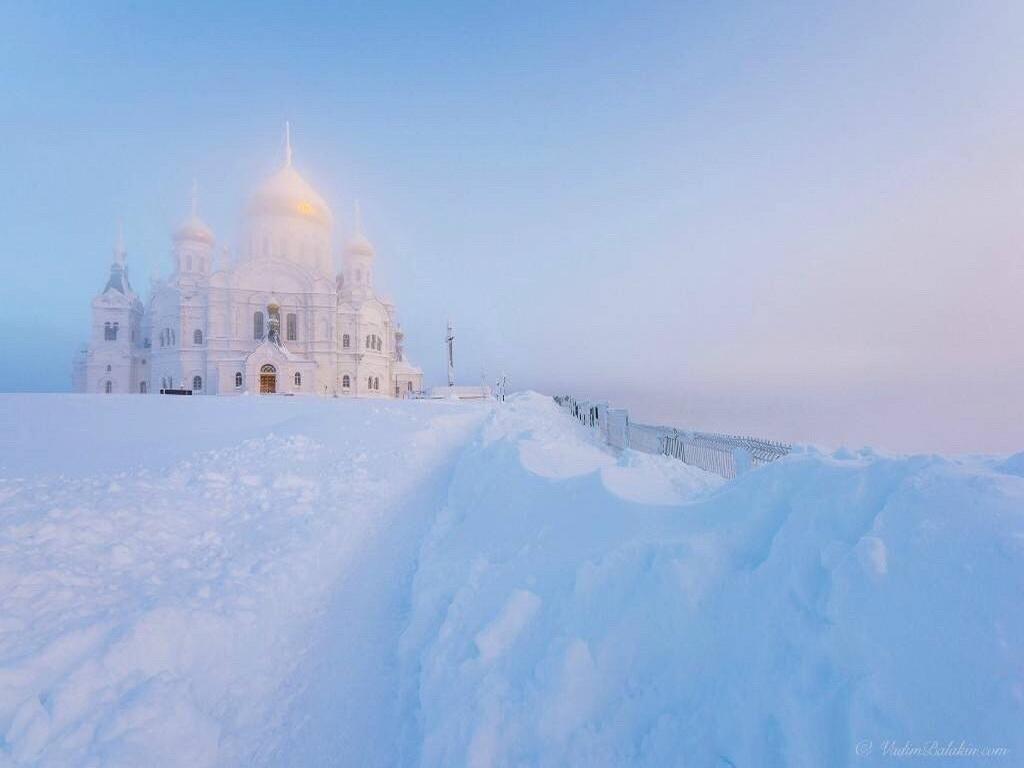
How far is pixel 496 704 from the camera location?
3.10 metres

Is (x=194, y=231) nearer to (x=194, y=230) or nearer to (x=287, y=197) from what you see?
(x=194, y=230)

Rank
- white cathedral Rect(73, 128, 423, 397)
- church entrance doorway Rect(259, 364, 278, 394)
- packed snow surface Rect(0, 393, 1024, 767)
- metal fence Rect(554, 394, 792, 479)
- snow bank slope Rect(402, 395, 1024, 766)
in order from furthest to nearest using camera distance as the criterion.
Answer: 1. white cathedral Rect(73, 128, 423, 397)
2. church entrance doorway Rect(259, 364, 278, 394)
3. metal fence Rect(554, 394, 792, 479)
4. packed snow surface Rect(0, 393, 1024, 767)
5. snow bank slope Rect(402, 395, 1024, 766)

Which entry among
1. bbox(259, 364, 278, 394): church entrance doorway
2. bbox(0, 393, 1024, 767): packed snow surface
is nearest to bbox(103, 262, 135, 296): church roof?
bbox(259, 364, 278, 394): church entrance doorway

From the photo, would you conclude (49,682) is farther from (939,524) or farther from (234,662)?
(939,524)

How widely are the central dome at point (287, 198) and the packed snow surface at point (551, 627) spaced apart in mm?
45033

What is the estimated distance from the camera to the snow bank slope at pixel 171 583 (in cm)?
321

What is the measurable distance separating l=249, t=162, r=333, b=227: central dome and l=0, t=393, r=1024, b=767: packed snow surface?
45.0 meters

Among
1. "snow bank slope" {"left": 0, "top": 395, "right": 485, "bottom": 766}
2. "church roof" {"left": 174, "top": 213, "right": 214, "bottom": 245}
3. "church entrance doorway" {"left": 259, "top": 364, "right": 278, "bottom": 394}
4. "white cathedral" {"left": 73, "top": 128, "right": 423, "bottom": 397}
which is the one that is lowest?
"snow bank slope" {"left": 0, "top": 395, "right": 485, "bottom": 766}

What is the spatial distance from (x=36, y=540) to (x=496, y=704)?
6.25 m

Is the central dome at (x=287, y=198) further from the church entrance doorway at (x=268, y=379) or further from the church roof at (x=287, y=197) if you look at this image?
the church entrance doorway at (x=268, y=379)

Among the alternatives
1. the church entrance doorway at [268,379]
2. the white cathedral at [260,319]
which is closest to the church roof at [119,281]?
the white cathedral at [260,319]

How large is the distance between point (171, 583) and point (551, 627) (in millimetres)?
4343

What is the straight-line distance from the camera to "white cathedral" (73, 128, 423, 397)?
37094 mm

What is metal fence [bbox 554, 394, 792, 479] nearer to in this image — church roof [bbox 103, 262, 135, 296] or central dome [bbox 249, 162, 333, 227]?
central dome [bbox 249, 162, 333, 227]
